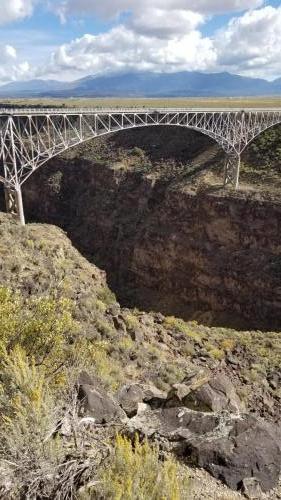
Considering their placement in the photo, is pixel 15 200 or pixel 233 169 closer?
pixel 15 200

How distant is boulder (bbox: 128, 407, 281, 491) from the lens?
9.77m

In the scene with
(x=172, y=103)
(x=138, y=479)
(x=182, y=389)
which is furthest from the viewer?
(x=172, y=103)

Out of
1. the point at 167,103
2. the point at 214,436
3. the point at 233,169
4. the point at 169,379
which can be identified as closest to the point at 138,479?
the point at 214,436

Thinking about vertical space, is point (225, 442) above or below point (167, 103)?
below

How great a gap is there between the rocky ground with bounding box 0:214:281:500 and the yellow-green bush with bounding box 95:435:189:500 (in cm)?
166

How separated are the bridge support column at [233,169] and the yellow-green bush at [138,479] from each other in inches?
1685

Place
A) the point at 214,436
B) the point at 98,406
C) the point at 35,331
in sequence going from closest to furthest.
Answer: the point at 214,436 → the point at 98,406 → the point at 35,331

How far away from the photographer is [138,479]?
272 inches

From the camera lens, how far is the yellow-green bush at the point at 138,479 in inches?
267

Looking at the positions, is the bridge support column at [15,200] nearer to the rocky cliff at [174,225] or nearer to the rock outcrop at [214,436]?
the rocky cliff at [174,225]

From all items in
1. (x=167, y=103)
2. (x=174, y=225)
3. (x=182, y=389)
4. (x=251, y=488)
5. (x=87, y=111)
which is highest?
(x=87, y=111)

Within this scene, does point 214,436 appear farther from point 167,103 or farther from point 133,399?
point 167,103

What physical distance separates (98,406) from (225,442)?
3276 millimetres

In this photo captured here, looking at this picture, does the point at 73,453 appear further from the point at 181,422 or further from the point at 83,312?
the point at 83,312
